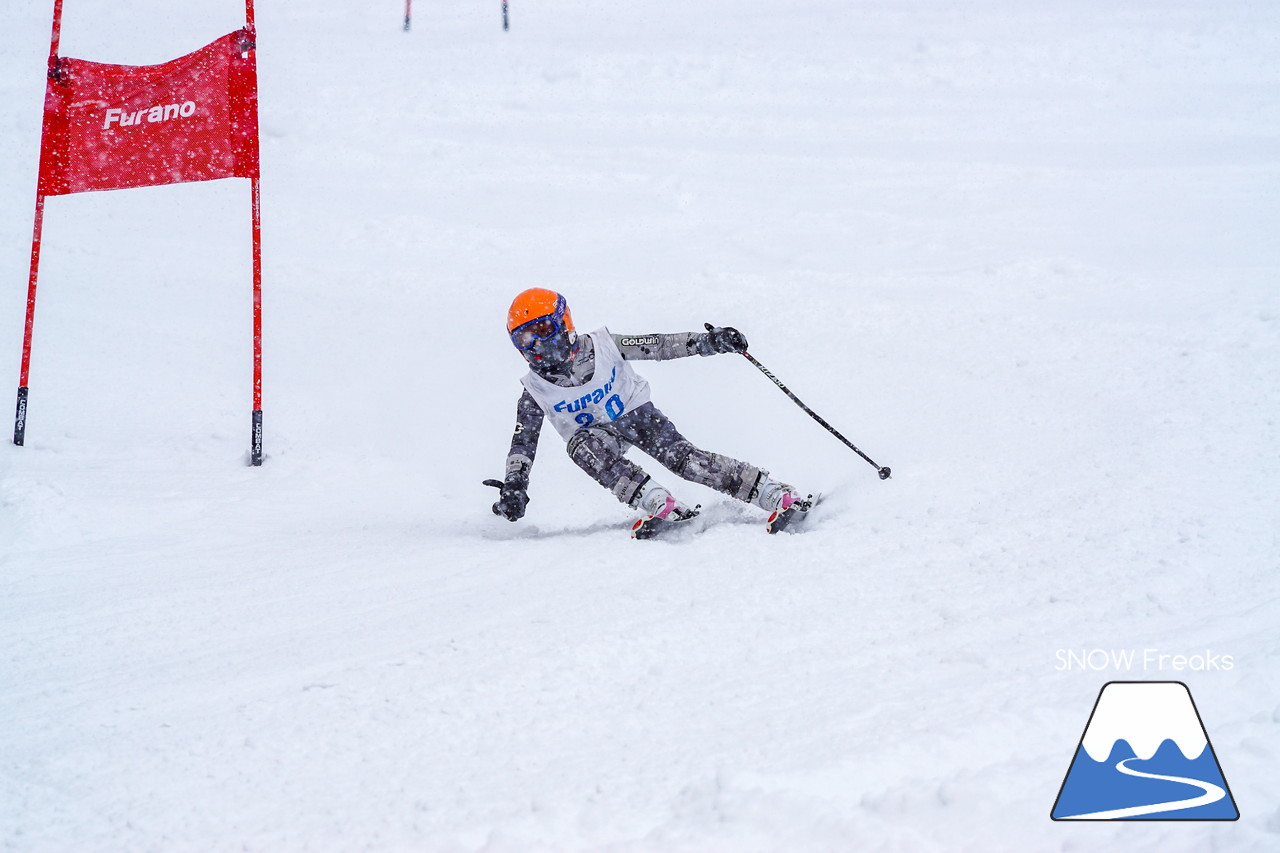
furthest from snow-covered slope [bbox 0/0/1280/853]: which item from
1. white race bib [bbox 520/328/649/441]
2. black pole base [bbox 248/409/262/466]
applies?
white race bib [bbox 520/328/649/441]

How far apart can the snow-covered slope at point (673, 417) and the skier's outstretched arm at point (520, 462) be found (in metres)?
0.28

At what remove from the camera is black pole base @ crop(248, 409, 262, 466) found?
6164mm

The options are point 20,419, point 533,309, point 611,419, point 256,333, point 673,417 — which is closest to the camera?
point 533,309

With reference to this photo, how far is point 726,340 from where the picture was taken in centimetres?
518

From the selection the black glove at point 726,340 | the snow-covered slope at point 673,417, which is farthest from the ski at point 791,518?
the black glove at point 726,340

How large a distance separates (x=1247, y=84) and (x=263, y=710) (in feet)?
40.2

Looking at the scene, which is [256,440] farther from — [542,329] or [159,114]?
[542,329]

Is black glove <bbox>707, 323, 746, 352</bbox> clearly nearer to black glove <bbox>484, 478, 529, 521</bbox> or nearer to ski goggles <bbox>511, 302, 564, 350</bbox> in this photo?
ski goggles <bbox>511, 302, 564, 350</bbox>

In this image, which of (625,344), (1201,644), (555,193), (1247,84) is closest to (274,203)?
(555,193)

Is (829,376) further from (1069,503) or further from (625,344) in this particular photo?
(1069,503)

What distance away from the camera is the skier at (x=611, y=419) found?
500 centimetres

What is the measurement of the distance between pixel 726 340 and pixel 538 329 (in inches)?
39.8

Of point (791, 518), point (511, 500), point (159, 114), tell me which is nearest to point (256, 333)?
point (159, 114)

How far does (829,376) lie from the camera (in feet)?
23.4
